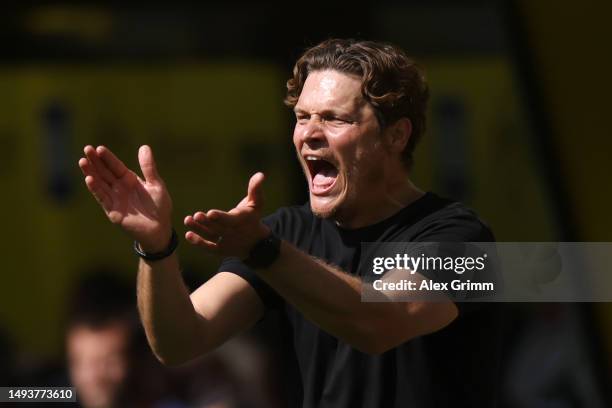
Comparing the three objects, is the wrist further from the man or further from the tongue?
the tongue

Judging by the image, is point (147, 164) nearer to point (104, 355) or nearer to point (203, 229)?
point (203, 229)

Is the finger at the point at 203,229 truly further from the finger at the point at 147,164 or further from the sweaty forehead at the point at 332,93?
the sweaty forehead at the point at 332,93

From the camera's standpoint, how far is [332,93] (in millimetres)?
2381

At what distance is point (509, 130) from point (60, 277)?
77.5 inches

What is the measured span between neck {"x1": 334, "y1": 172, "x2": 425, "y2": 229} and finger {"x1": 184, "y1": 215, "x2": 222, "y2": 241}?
41cm

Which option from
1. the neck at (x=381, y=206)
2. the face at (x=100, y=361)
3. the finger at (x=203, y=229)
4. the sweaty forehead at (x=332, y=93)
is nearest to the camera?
the finger at (x=203, y=229)

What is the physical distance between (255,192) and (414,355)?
528 millimetres

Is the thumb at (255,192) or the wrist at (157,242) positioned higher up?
the thumb at (255,192)

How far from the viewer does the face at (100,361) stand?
3533 mm

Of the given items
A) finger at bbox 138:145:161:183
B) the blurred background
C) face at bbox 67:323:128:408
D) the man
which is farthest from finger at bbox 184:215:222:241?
the blurred background

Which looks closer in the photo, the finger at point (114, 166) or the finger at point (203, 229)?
the finger at point (203, 229)

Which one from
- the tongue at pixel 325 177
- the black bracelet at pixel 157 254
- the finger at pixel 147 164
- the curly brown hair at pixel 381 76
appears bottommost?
the black bracelet at pixel 157 254

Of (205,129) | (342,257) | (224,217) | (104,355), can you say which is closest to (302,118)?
(342,257)

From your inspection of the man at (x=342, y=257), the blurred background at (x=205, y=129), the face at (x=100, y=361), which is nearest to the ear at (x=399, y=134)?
the man at (x=342, y=257)
